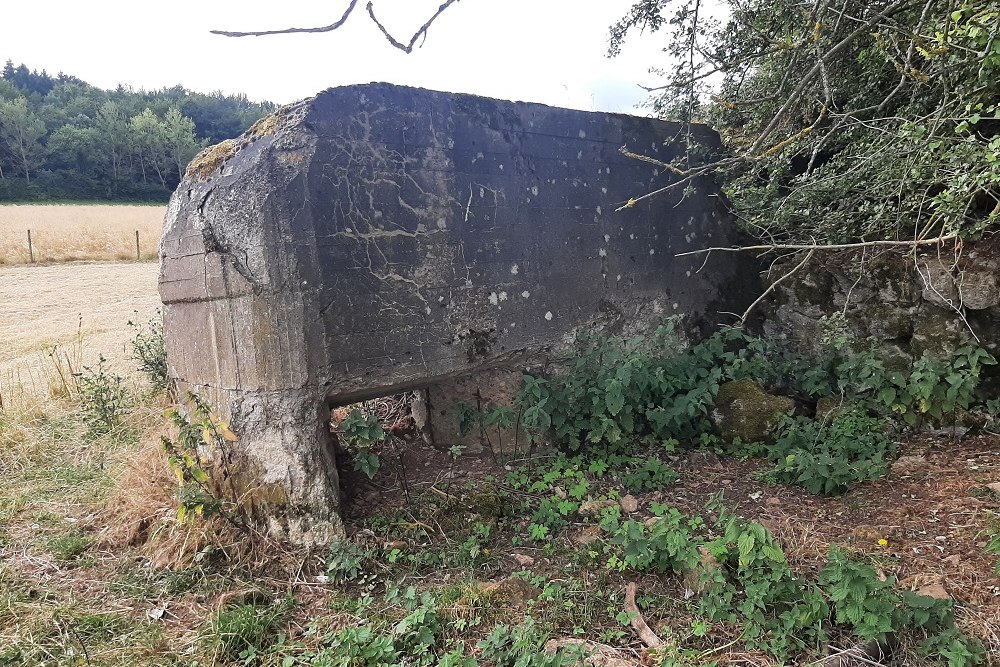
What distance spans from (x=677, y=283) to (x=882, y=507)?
6.96ft

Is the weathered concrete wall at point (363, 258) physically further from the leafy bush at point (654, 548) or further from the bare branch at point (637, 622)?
the bare branch at point (637, 622)

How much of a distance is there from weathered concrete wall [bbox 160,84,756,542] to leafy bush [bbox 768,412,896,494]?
148 centimetres

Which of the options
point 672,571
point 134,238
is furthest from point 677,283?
point 134,238

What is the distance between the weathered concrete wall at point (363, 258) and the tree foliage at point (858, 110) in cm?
98

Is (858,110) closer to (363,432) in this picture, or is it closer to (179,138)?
(363,432)

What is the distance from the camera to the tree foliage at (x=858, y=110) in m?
2.80

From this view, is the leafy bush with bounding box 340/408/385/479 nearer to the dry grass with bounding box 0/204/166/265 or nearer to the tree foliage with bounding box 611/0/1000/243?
the tree foliage with bounding box 611/0/1000/243

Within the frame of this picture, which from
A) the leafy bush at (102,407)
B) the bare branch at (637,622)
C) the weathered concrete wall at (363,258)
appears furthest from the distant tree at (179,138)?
the bare branch at (637,622)

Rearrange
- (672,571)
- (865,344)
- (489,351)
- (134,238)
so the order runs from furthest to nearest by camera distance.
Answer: (134,238) < (865,344) < (489,351) < (672,571)

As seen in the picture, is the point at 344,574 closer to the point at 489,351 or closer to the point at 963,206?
the point at 489,351

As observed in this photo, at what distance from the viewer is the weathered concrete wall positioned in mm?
2893

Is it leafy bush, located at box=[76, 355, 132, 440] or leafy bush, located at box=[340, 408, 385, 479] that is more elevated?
leafy bush, located at box=[340, 408, 385, 479]

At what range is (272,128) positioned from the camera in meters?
2.97

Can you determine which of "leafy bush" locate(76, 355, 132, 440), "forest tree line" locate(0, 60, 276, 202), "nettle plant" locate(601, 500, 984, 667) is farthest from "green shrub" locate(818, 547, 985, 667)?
"forest tree line" locate(0, 60, 276, 202)
